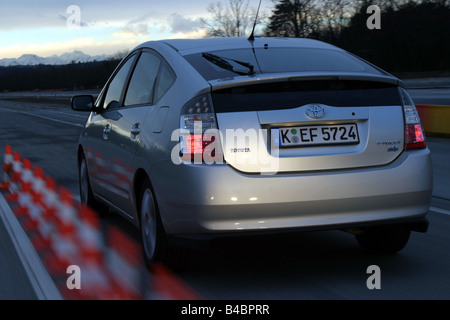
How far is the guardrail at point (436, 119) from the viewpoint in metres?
16.1

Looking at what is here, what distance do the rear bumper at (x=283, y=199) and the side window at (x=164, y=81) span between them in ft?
2.48

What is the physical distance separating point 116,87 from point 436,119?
447 inches

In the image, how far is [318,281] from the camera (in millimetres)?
4746

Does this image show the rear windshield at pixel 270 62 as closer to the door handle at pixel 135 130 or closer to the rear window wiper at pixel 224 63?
the rear window wiper at pixel 224 63

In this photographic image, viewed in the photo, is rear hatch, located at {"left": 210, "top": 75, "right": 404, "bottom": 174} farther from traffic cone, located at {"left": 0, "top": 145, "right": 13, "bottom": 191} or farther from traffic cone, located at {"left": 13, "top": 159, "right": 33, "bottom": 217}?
traffic cone, located at {"left": 0, "top": 145, "right": 13, "bottom": 191}

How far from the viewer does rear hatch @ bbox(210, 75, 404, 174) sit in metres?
4.41

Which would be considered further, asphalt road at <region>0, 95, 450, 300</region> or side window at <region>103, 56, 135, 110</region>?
side window at <region>103, 56, 135, 110</region>

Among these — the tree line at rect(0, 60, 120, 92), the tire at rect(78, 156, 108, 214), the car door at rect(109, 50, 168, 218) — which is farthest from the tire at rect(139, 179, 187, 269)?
the tree line at rect(0, 60, 120, 92)

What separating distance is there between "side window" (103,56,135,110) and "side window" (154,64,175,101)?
1030 mm

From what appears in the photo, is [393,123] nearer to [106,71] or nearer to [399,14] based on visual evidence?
[399,14]

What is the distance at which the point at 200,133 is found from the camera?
4.48 metres

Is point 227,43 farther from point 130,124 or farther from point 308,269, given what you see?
point 308,269

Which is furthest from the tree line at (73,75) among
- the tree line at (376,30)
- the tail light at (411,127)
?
the tail light at (411,127)

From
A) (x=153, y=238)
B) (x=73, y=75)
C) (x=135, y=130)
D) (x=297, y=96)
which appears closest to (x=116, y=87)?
(x=135, y=130)
